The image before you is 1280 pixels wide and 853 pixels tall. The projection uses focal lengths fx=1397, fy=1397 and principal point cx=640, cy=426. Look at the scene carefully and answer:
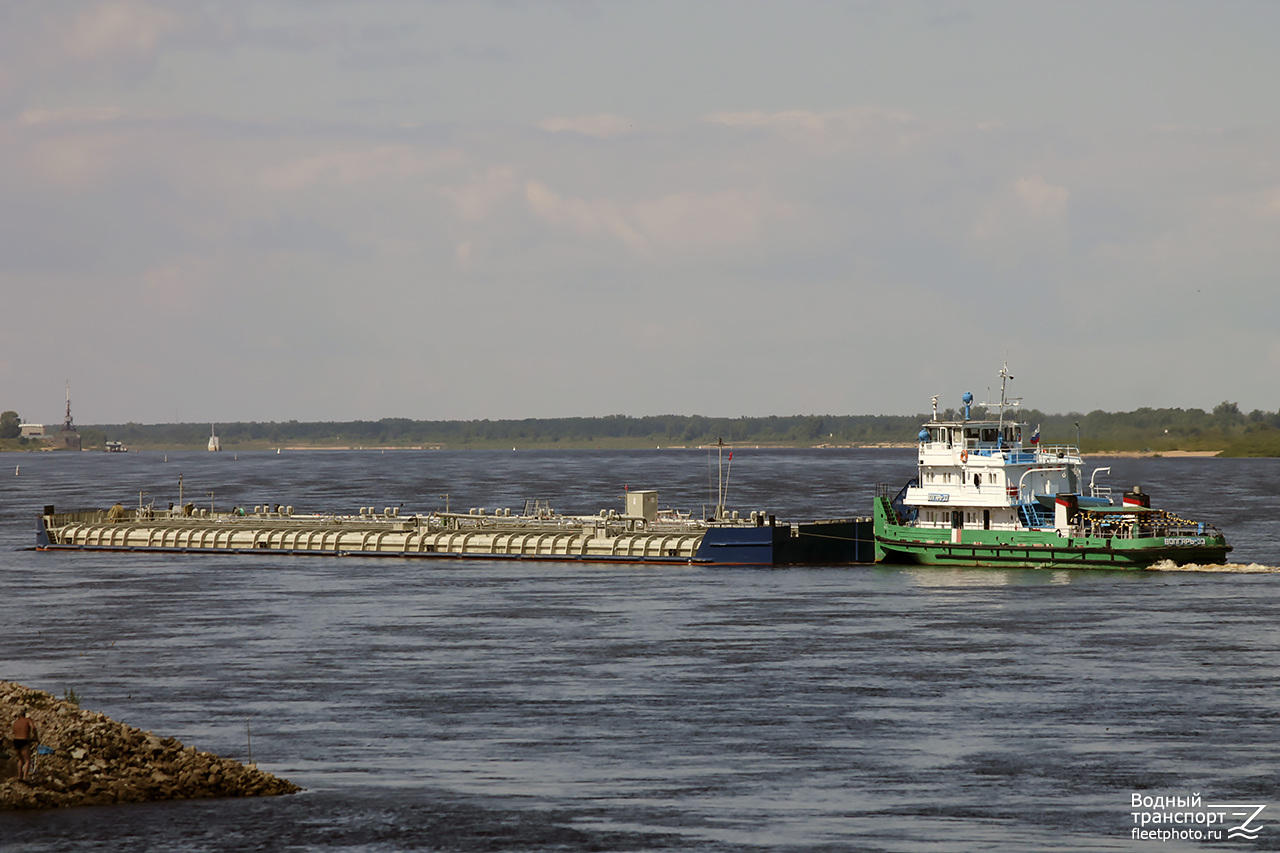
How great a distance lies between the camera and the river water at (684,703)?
33.1 metres

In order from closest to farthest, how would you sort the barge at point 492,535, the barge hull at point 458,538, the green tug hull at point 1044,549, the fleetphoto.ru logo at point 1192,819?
1. the fleetphoto.ru logo at point 1192,819
2. the green tug hull at point 1044,549
3. the barge hull at point 458,538
4. the barge at point 492,535

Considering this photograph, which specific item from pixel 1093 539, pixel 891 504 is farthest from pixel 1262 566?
pixel 891 504

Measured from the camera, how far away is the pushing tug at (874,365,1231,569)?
8688 centimetres

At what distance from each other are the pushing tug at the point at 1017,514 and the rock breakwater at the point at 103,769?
62814 millimetres

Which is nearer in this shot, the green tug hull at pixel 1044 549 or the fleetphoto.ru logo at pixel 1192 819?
the fleetphoto.ru logo at pixel 1192 819

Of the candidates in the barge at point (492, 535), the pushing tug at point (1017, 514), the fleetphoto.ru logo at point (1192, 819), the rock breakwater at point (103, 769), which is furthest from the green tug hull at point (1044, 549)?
the rock breakwater at point (103, 769)

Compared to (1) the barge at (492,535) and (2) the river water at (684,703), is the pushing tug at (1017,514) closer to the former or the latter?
(2) the river water at (684,703)

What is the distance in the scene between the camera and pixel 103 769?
110 feet

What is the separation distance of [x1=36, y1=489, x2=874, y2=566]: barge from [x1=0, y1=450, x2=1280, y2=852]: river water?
23.1ft

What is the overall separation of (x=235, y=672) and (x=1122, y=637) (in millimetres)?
38318

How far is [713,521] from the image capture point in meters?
103

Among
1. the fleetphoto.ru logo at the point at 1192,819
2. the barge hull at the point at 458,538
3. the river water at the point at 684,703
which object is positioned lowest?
the fleetphoto.ru logo at the point at 1192,819

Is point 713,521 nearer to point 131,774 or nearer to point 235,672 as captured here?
point 235,672

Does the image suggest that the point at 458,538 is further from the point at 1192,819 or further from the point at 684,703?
the point at 1192,819
